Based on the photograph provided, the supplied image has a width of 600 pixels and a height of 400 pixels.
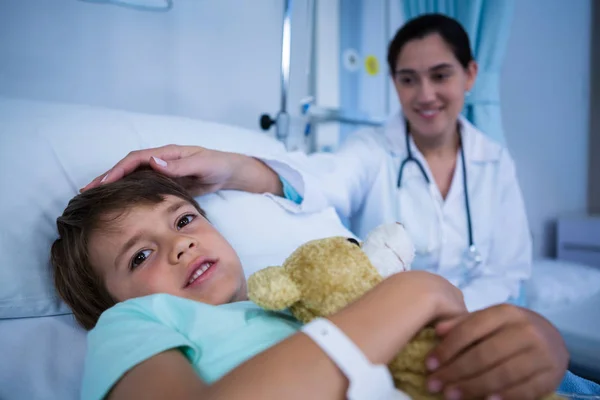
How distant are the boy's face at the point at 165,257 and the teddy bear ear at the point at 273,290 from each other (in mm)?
190

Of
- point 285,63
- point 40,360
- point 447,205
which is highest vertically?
point 285,63

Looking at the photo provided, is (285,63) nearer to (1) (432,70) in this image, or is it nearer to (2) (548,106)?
(1) (432,70)

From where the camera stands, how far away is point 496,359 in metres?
0.44

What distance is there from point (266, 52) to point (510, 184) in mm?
1049

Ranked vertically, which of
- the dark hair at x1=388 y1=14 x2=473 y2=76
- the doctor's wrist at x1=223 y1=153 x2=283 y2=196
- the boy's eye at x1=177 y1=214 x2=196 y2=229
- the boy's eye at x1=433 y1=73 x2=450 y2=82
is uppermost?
the dark hair at x1=388 y1=14 x2=473 y2=76

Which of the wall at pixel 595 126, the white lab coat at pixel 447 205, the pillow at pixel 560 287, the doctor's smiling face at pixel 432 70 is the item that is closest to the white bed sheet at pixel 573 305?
the pillow at pixel 560 287

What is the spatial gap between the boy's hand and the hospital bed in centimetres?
56

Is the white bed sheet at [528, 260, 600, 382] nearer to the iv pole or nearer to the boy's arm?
the boy's arm

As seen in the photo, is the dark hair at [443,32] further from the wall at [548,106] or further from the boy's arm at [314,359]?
the wall at [548,106]

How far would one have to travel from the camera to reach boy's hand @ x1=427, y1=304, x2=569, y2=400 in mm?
438

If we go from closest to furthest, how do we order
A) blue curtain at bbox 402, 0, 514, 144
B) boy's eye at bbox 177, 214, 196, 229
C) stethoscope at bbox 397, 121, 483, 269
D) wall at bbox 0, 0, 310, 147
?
boy's eye at bbox 177, 214, 196, 229
wall at bbox 0, 0, 310, 147
stethoscope at bbox 397, 121, 483, 269
blue curtain at bbox 402, 0, 514, 144

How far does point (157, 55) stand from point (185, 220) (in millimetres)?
824

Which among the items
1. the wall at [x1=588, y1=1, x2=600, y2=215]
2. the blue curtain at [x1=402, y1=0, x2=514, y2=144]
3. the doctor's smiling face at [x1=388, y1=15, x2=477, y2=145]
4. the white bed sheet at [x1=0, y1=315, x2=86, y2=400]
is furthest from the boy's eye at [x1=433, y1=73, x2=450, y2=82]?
the wall at [x1=588, y1=1, x2=600, y2=215]

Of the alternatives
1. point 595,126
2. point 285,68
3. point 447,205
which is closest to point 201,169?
point 285,68
